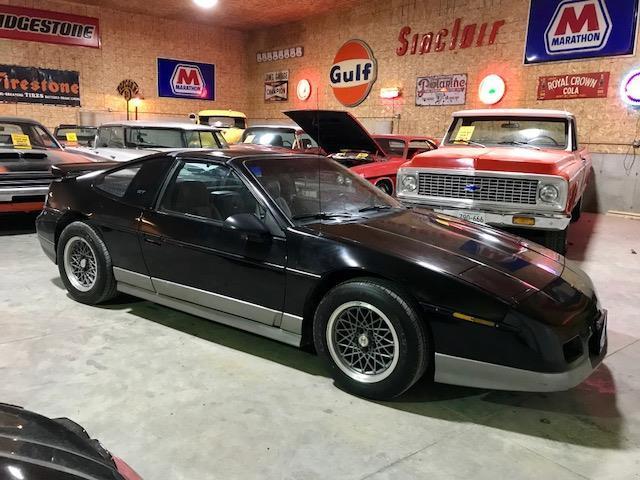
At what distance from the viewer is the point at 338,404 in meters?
2.89

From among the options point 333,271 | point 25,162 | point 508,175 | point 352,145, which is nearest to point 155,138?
point 25,162

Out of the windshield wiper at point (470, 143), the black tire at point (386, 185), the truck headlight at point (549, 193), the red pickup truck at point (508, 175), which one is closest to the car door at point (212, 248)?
the red pickup truck at point (508, 175)

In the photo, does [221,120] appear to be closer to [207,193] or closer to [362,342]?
[207,193]

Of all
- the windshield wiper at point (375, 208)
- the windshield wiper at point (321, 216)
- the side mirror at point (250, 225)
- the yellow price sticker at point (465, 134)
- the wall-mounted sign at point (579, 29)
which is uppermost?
the wall-mounted sign at point (579, 29)

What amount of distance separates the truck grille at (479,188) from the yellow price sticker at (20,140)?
19.1 ft

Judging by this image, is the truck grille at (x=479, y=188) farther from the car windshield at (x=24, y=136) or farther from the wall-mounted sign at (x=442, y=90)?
the wall-mounted sign at (x=442, y=90)

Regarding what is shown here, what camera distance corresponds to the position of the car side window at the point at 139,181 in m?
3.91

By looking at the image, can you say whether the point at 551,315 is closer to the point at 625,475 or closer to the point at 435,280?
the point at 435,280

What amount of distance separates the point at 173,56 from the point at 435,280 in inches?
724

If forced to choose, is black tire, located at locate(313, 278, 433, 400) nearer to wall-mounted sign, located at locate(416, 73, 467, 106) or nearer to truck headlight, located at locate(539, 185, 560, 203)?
truck headlight, located at locate(539, 185, 560, 203)

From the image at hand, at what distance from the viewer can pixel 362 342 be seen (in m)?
2.90

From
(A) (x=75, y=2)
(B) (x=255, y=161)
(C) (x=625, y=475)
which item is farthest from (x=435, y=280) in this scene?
(A) (x=75, y=2)

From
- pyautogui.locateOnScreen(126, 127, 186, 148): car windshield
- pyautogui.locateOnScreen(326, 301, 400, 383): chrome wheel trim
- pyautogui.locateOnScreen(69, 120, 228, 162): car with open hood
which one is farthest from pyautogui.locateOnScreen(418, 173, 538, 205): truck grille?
pyautogui.locateOnScreen(126, 127, 186, 148): car windshield

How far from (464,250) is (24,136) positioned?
23.9ft
